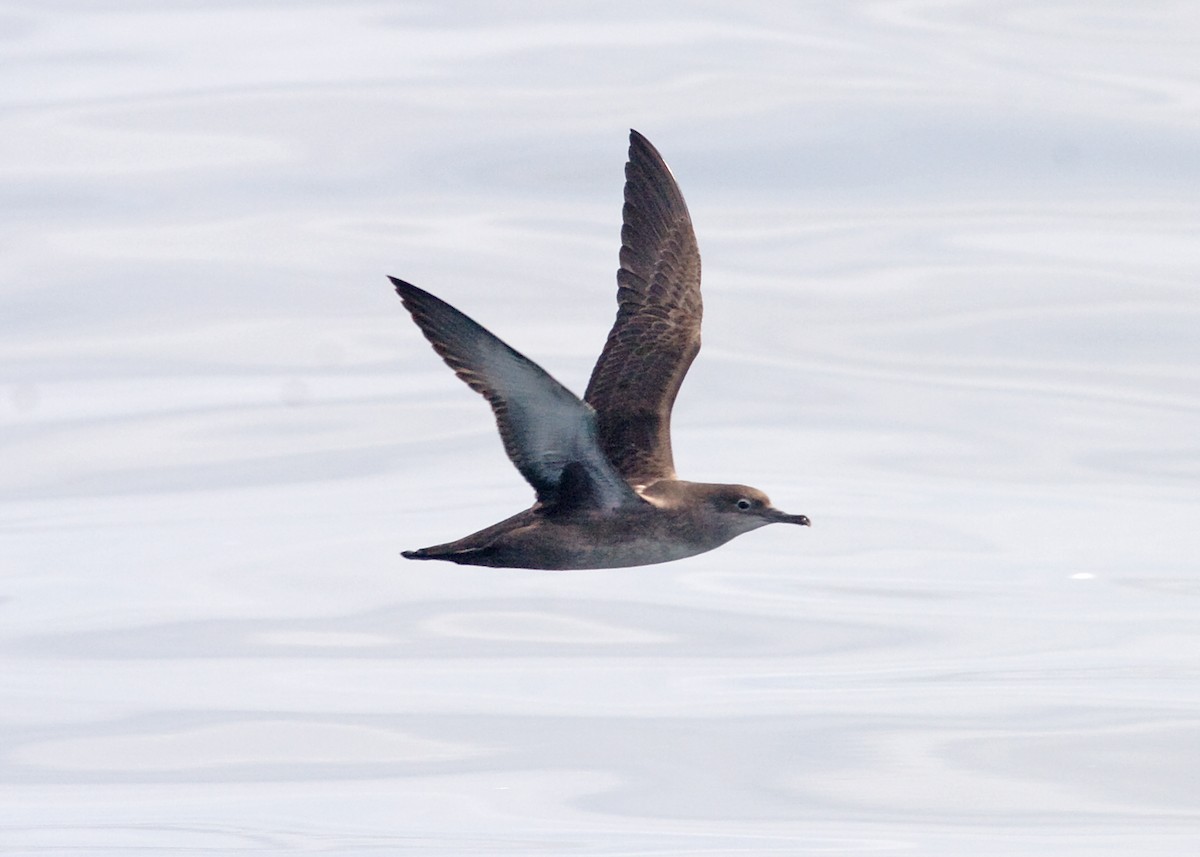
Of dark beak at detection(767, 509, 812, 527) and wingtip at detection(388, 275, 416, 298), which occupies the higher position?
wingtip at detection(388, 275, 416, 298)

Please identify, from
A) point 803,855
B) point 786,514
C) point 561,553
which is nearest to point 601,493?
point 561,553

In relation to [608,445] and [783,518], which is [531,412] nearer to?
[783,518]

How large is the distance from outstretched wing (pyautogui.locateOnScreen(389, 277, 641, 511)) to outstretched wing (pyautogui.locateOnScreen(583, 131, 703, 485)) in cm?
118

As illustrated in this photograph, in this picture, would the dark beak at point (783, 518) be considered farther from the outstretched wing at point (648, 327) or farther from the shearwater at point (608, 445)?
the outstretched wing at point (648, 327)

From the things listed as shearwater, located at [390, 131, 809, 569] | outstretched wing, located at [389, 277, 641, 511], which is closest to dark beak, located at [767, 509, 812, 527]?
shearwater, located at [390, 131, 809, 569]

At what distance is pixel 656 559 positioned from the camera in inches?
444

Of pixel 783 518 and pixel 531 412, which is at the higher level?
pixel 531 412

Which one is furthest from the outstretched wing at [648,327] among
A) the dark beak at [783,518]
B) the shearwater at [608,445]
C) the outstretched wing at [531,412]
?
the outstretched wing at [531,412]

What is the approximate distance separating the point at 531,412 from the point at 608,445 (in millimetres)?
1951

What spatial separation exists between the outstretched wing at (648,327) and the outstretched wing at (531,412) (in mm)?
1179

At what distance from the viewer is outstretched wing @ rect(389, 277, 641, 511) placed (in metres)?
10.2

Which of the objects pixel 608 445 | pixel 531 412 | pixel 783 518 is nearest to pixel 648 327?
pixel 608 445

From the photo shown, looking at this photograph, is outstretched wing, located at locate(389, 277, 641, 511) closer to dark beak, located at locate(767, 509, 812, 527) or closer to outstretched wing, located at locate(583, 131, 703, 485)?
dark beak, located at locate(767, 509, 812, 527)

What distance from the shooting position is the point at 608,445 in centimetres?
1248
